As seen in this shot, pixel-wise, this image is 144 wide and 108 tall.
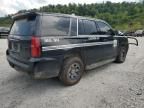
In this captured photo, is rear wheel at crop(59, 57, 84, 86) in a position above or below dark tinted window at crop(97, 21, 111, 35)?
below

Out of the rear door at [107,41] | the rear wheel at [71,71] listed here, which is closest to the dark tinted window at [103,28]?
the rear door at [107,41]

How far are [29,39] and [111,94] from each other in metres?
2.31

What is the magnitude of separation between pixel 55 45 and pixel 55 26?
0.48 metres

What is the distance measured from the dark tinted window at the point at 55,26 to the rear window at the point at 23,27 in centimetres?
27

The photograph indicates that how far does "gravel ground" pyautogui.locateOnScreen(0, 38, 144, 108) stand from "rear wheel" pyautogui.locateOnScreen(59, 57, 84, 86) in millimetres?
173

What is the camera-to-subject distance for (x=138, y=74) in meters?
5.62

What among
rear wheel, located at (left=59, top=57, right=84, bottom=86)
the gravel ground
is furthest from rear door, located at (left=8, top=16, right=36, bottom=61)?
rear wheel, located at (left=59, top=57, right=84, bottom=86)

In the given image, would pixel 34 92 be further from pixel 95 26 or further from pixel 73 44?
pixel 95 26

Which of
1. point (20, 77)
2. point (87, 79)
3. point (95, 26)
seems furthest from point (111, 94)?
point (20, 77)

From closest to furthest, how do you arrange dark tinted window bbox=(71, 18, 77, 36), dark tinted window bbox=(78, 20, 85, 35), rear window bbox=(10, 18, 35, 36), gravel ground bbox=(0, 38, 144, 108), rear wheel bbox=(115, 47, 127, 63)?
gravel ground bbox=(0, 38, 144, 108), rear window bbox=(10, 18, 35, 36), dark tinted window bbox=(71, 18, 77, 36), dark tinted window bbox=(78, 20, 85, 35), rear wheel bbox=(115, 47, 127, 63)

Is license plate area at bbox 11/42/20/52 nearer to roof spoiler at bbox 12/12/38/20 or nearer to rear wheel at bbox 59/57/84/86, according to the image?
roof spoiler at bbox 12/12/38/20

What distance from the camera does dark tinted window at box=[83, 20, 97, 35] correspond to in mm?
5124

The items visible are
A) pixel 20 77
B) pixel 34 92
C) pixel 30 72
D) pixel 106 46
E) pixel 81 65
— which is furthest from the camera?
pixel 106 46

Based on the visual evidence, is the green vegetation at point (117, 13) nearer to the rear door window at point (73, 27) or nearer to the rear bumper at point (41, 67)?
the rear door window at point (73, 27)
